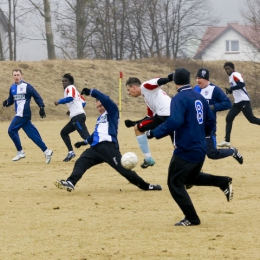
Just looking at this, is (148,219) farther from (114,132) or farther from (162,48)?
(162,48)

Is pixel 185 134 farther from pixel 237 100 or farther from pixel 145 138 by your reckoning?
pixel 237 100

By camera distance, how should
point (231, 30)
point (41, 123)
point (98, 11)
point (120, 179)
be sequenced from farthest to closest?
point (231, 30)
point (98, 11)
point (41, 123)
point (120, 179)

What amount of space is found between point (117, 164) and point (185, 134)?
322 cm

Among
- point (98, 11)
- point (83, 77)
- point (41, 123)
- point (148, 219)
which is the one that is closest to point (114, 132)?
point (148, 219)

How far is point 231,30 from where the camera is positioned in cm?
9462

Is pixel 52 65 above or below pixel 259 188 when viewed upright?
above

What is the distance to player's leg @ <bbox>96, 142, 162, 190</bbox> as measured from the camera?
1159 centimetres

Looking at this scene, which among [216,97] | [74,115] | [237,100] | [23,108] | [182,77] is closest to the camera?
[182,77]

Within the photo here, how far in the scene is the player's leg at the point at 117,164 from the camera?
11594 mm

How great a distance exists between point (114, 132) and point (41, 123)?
20293 mm

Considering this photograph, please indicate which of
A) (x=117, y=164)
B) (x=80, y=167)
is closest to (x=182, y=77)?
Answer: (x=117, y=164)

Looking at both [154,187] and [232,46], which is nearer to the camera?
[154,187]

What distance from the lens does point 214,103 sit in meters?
13.0

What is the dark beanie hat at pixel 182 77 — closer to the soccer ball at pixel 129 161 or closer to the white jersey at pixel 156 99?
the soccer ball at pixel 129 161
